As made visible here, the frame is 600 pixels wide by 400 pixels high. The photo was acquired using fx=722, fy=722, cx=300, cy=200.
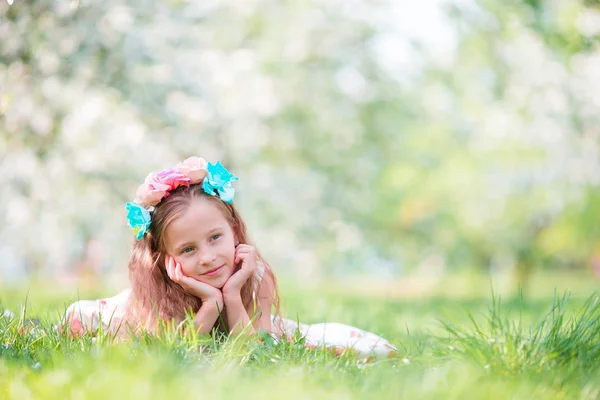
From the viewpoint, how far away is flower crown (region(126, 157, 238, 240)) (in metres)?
3.00

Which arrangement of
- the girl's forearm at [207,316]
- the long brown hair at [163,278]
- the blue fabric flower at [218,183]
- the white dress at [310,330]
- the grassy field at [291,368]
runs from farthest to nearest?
the blue fabric flower at [218,183] < the long brown hair at [163,278] < the girl's forearm at [207,316] < the white dress at [310,330] < the grassy field at [291,368]

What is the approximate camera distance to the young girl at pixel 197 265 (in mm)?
2861

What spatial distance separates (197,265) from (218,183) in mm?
401

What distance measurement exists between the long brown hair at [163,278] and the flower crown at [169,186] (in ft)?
0.09

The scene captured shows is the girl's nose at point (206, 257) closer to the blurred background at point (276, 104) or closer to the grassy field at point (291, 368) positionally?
the grassy field at point (291, 368)

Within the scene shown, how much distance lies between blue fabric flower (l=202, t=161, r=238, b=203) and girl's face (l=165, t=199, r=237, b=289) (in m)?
0.15

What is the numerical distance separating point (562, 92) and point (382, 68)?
2.96 meters

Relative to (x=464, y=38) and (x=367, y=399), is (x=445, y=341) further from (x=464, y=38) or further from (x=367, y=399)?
(x=464, y=38)

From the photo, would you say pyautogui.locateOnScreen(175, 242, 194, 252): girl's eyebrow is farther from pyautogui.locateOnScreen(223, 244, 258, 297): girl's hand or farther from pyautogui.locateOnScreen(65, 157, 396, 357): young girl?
pyautogui.locateOnScreen(223, 244, 258, 297): girl's hand

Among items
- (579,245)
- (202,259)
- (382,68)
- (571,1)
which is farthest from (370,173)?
(579,245)

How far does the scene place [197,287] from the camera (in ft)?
9.34

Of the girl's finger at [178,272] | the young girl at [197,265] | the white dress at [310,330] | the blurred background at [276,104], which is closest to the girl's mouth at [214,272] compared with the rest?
the young girl at [197,265]

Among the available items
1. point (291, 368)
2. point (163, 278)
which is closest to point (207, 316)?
point (163, 278)

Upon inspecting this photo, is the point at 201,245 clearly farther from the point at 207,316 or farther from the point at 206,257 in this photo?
the point at 207,316
